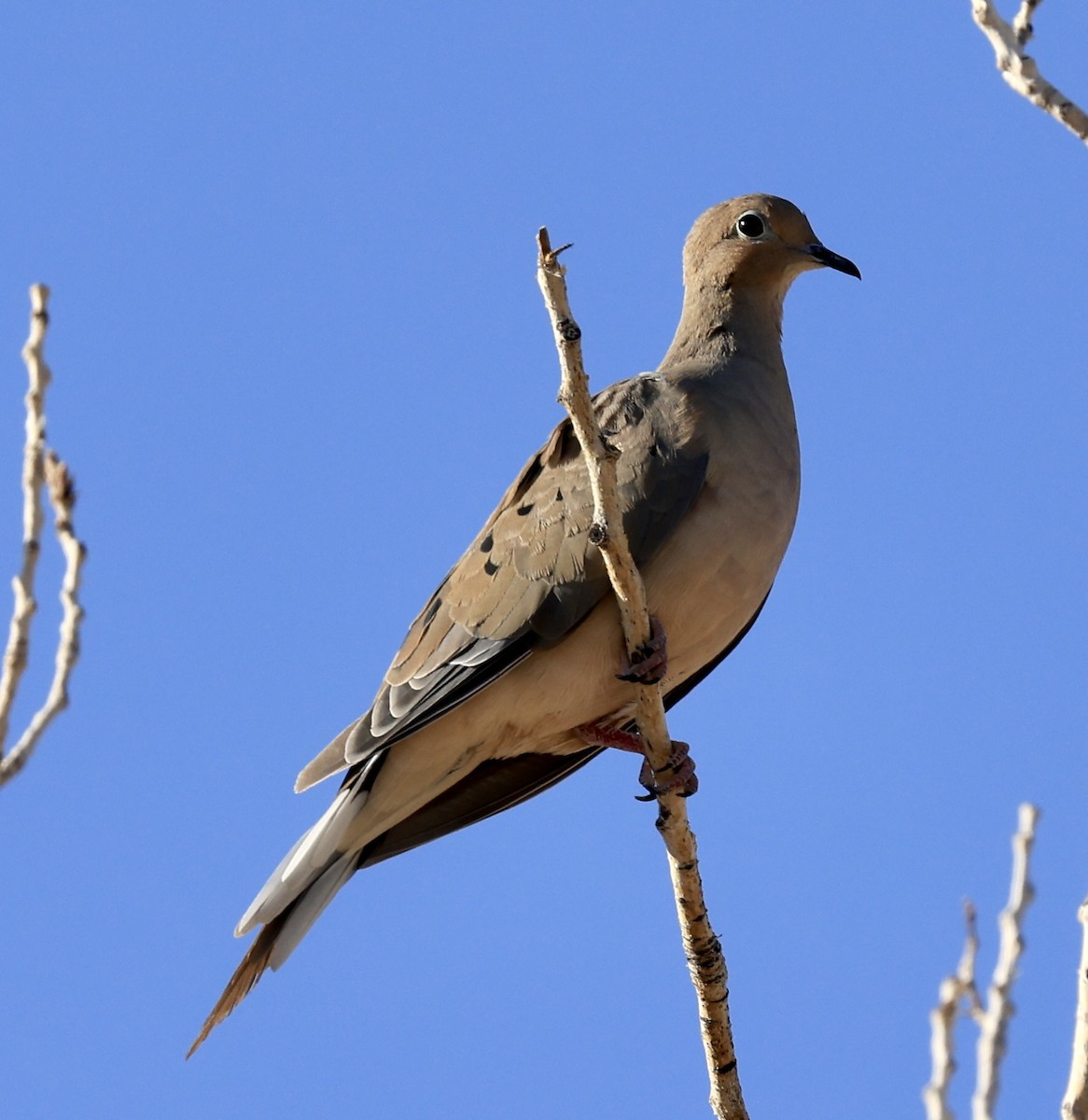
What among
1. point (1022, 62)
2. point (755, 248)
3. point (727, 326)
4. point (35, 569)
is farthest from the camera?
point (755, 248)

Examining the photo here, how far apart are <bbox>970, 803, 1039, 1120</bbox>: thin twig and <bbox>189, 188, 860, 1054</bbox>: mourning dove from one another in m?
2.46

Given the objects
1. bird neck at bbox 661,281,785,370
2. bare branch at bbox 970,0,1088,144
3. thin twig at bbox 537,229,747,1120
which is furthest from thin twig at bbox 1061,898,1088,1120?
bird neck at bbox 661,281,785,370

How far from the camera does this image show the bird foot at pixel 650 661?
4.38m

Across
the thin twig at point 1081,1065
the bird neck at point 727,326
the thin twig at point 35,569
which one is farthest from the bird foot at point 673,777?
the thin twig at point 35,569

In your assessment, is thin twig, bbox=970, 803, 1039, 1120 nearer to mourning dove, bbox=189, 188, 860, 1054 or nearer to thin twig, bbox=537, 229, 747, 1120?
thin twig, bbox=537, 229, 747, 1120

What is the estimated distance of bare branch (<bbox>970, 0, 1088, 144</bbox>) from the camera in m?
2.95

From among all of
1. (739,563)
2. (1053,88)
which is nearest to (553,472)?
(739,563)

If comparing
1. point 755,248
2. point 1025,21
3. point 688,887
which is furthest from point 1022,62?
point 755,248

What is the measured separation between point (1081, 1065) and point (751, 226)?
4064 millimetres

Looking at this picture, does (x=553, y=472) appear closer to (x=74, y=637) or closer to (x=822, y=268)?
(x=822, y=268)

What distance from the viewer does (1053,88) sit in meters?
3.01

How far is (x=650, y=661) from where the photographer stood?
454 centimetres

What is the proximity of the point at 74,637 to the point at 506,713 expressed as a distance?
2872 mm

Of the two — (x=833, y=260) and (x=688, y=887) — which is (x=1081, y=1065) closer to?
(x=688, y=887)
